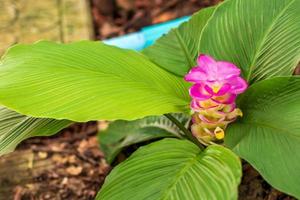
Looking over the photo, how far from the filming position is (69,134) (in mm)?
2369

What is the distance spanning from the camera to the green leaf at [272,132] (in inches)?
51.3

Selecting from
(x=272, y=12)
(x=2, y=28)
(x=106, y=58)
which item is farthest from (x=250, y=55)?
(x=2, y=28)

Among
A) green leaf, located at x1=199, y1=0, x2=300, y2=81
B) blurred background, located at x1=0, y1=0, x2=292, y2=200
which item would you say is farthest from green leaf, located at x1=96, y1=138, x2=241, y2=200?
blurred background, located at x1=0, y1=0, x2=292, y2=200

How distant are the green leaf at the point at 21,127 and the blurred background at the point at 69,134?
54 cm

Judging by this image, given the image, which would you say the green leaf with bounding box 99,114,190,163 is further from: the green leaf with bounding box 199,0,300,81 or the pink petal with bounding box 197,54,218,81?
the pink petal with bounding box 197,54,218,81

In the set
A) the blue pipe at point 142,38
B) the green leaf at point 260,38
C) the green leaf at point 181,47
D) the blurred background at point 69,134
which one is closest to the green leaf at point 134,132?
the blurred background at point 69,134

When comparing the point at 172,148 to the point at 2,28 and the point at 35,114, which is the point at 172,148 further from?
the point at 2,28

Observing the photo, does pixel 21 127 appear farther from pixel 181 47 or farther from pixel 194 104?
pixel 181 47

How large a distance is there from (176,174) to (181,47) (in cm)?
58

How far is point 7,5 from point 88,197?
142 centimetres

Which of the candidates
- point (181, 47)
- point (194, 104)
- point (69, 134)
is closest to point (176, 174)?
point (194, 104)

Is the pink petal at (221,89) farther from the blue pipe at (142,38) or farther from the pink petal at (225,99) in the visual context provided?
the blue pipe at (142,38)

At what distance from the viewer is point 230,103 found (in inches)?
57.2

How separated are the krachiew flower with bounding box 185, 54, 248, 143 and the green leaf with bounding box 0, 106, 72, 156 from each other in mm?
370
